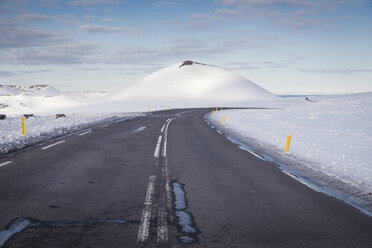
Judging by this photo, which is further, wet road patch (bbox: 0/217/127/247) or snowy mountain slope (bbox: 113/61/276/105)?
snowy mountain slope (bbox: 113/61/276/105)

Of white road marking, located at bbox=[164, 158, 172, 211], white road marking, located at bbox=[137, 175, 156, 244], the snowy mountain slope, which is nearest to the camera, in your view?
white road marking, located at bbox=[137, 175, 156, 244]

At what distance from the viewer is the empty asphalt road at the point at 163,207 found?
3.96 m

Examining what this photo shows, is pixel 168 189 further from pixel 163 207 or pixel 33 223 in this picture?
pixel 33 223

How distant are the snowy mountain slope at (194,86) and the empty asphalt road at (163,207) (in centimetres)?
12240

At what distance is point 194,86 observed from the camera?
5989 inches

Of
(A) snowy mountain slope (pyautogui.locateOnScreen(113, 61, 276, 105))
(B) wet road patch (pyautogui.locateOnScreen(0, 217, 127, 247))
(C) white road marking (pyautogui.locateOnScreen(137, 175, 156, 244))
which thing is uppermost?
(A) snowy mountain slope (pyautogui.locateOnScreen(113, 61, 276, 105))

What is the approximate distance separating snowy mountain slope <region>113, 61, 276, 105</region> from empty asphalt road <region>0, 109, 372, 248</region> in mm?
122401

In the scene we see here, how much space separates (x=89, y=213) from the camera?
4715 mm

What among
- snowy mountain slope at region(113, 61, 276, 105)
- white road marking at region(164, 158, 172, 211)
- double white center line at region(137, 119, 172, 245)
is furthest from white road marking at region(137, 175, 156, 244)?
snowy mountain slope at region(113, 61, 276, 105)

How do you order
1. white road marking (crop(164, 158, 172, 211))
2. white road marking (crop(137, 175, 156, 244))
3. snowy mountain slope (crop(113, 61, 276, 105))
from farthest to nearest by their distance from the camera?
1. snowy mountain slope (crop(113, 61, 276, 105))
2. white road marking (crop(164, 158, 172, 211))
3. white road marking (crop(137, 175, 156, 244))

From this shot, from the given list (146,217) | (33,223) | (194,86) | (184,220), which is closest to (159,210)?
(146,217)

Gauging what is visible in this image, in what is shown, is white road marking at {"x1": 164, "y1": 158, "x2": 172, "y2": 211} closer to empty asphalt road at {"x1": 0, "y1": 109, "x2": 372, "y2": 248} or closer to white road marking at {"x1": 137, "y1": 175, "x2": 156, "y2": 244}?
empty asphalt road at {"x1": 0, "y1": 109, "x2": 372, "y2": 248}

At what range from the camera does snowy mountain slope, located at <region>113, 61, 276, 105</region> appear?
139 meters

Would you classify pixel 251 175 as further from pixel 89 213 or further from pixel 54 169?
pixel 54 169
